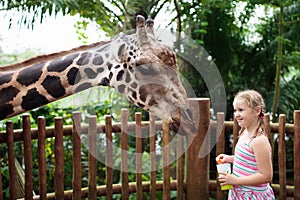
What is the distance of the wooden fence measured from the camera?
2820 mm

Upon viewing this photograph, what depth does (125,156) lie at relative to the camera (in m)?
3.06

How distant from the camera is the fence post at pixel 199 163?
308 cm

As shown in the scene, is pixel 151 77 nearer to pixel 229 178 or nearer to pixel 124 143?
pixel 229 178

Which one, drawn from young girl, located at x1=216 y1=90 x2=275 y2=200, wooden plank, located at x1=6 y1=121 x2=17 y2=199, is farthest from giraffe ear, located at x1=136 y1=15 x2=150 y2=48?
wooden plank, located at x1=6 y1=121 x2=17 y2=199

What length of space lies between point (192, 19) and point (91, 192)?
7.20 ft

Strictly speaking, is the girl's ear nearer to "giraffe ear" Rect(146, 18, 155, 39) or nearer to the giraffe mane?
"giraffe ear" Rect(146, 18, 155, 39)

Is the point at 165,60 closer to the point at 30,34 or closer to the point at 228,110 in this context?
the point at 30,34

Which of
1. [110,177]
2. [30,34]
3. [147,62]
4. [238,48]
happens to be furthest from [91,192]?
[238,48]

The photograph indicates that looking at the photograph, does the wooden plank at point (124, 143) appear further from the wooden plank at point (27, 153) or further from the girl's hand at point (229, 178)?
the girl's hand at point (229, 178)

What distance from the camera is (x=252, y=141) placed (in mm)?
1983

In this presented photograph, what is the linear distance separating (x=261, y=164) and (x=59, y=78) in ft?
3.54

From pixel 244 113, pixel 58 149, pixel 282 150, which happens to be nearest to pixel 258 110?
pixel 244 113

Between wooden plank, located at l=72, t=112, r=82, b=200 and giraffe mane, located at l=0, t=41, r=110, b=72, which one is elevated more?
giraffe mane, located at l=0, t=41, r=110, b=72

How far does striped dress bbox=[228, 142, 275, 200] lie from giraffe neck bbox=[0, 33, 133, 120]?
671 millimetres
